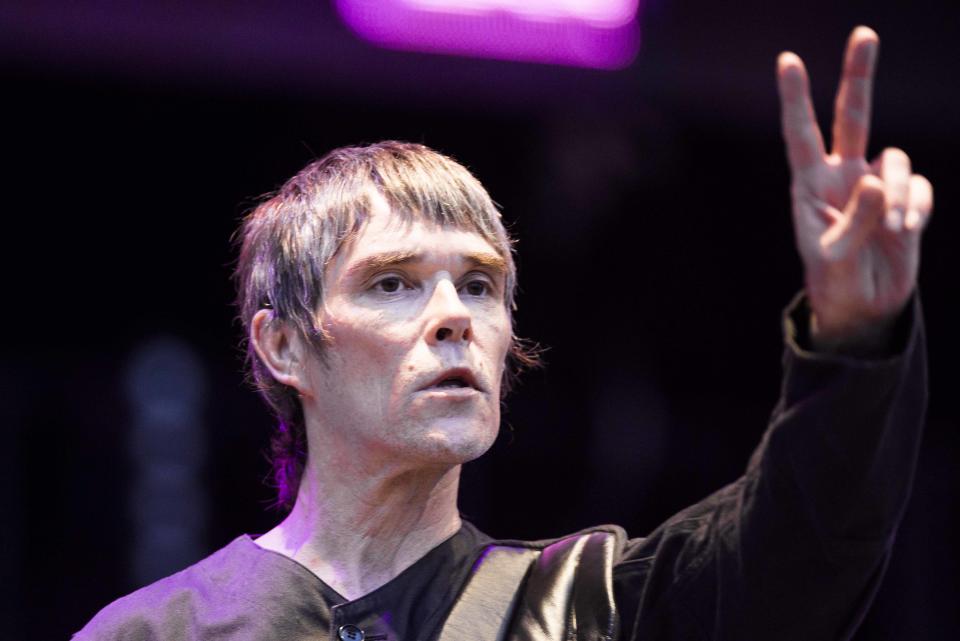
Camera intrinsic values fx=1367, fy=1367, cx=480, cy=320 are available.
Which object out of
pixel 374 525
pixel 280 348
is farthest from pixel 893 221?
pixel 280 348

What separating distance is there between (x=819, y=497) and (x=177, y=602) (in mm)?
1018

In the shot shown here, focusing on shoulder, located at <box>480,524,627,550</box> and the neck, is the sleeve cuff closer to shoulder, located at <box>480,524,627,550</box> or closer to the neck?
shoulder, located at <box>480,524,627,550</box>

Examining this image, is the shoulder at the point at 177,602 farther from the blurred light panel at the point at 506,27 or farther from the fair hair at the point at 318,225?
the blurred light panel at the point at 506,27

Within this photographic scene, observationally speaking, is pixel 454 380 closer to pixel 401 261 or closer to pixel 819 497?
pixel 401 261

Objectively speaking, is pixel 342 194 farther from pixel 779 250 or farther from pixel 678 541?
pixel 779 250

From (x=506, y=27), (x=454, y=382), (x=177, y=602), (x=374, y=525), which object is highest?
(x=506, y=27)

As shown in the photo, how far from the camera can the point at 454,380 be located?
6.64 feet

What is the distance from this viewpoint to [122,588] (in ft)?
13.2

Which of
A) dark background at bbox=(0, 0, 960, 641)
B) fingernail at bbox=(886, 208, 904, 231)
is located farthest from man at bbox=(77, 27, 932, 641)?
dark background at bbox=(0, 0, 960, 641)

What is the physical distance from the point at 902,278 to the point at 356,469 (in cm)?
96

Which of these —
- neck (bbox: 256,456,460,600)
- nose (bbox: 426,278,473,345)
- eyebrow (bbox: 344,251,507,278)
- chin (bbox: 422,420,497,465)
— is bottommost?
neck (bbox: 256,456,460,600)

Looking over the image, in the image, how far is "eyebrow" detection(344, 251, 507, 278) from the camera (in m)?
2.07

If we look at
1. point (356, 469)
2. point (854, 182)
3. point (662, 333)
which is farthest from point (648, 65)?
point (854, 182)

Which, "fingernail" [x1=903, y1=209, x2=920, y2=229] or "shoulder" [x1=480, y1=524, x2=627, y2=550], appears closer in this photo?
"fingernail" [x1=903, y1=209, x2=920, y2=229]
